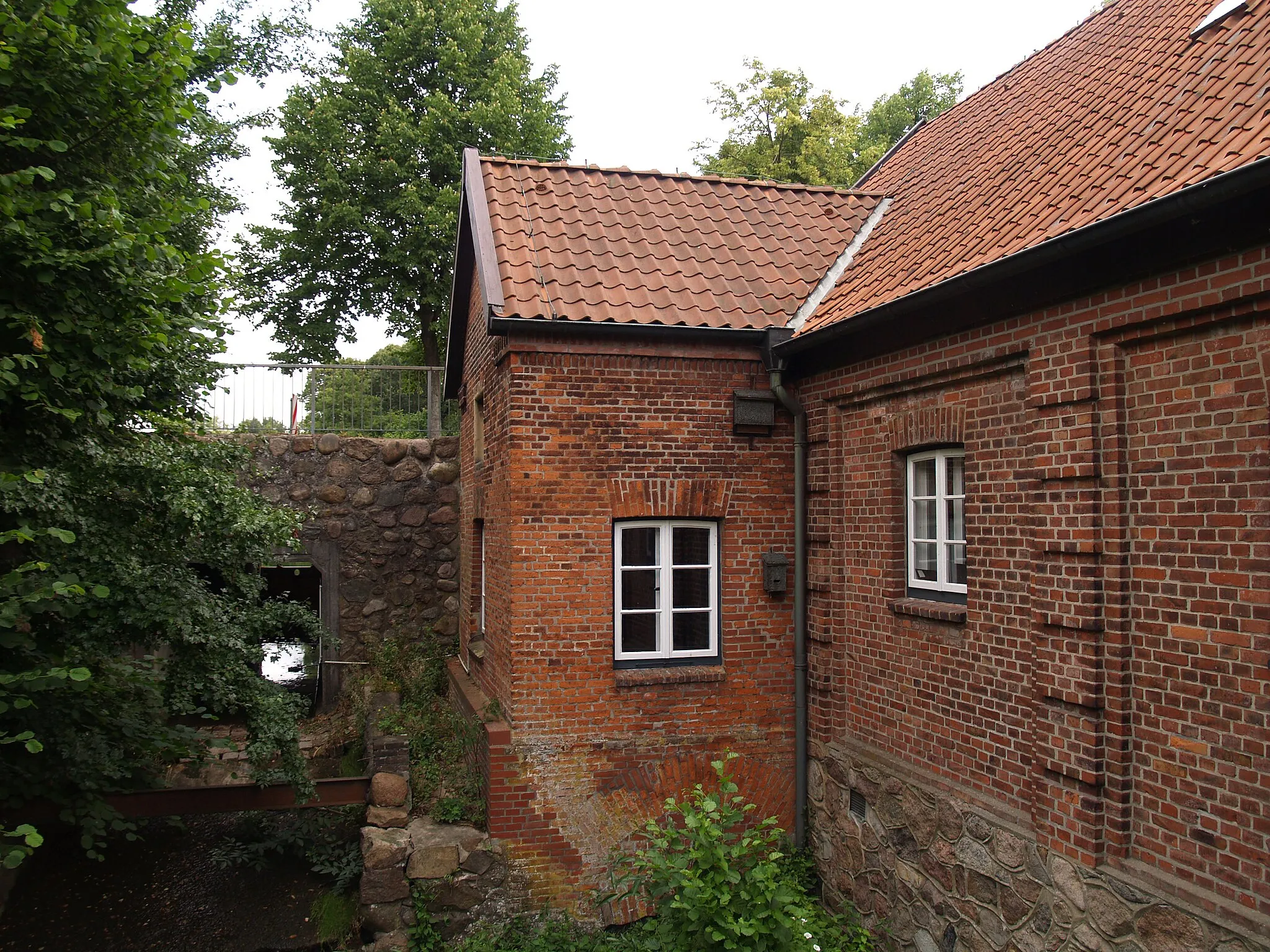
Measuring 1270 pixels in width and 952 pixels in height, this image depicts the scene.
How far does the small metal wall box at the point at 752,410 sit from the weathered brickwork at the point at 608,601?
8cm

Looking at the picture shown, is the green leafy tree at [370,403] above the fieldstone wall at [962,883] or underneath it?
above

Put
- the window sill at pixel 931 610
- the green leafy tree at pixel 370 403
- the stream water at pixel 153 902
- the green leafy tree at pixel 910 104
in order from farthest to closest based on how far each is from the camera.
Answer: the green leafy tree at pixel 910 104 < the green leafy tree at pixel 370 403 < the stream water at pixel 153 902 < the window sill at pixel 931 610

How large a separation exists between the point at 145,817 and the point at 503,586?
13.2 feet

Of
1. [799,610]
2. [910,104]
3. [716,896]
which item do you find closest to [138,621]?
[716,896]

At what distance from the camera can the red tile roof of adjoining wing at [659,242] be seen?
24.7 ft

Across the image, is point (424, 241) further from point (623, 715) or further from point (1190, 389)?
point (1190, 389)

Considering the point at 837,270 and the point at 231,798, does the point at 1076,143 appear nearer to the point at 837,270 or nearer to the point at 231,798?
the point at 837,270

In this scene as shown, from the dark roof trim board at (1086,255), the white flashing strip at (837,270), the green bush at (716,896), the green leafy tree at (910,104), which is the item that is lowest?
the green bush at (716,896)

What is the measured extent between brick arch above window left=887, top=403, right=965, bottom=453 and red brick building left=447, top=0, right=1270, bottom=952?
22 mm

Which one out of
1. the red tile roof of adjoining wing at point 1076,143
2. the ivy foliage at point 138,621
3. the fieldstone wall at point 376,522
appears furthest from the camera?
the fieldstone wall at point 376,522

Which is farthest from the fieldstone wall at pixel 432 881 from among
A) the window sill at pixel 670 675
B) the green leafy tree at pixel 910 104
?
the green leafy tree at pixel 910 104

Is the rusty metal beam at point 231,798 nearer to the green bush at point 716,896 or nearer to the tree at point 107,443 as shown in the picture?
the tree at point 107,443

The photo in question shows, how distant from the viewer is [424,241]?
787 inches

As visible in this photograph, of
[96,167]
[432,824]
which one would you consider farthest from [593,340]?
[432,824]
